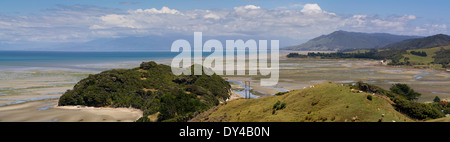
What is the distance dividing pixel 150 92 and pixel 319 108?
47267mm

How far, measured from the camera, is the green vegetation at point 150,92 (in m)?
53.8

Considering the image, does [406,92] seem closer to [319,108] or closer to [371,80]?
[371,80]

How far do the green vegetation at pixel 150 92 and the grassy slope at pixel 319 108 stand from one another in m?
12.6

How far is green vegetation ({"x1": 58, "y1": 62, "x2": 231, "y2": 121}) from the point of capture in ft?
177

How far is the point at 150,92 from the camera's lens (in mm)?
71000

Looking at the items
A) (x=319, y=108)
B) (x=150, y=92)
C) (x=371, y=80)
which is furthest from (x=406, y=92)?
(x=150, y=92)

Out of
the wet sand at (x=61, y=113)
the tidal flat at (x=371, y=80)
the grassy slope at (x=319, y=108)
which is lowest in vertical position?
the wet sand at (x=61, y=113)

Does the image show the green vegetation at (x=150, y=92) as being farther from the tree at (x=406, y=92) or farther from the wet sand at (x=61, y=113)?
the tree at (x=406, y=92)

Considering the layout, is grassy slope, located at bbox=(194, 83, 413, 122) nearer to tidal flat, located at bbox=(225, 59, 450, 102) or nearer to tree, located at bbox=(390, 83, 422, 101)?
tree, located at bbox=(390, 83, 422, 101)

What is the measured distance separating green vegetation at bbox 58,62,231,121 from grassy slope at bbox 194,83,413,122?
12.6 m

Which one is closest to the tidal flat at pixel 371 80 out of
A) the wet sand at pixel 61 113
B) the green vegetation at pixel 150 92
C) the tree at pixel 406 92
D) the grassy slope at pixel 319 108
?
the tree at pixel 406 92
